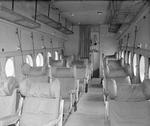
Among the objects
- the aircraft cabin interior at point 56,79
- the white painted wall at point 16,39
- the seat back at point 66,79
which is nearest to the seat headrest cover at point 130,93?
the aircraft cabin interior at point 56,79

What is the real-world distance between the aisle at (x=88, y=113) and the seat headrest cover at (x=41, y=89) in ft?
5.15

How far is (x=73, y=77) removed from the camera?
21.3 feet

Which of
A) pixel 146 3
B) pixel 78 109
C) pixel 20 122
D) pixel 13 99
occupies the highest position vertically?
pixel 146 3

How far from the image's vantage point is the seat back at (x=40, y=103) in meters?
3.70

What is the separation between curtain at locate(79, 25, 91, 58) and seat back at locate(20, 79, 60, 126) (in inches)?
442

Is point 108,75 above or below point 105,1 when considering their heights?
below

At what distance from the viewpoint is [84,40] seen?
49.1 feet

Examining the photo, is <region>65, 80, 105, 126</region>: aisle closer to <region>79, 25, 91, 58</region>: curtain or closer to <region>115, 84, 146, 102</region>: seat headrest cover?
<region>115, 84, 146, 102</region>: seat headrest cover

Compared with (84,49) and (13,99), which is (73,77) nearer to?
(13,99)

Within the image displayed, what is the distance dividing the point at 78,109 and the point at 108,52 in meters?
8.94

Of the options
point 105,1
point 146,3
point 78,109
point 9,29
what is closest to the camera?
point 146,3

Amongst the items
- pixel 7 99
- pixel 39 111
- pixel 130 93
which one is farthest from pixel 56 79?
pixel 130 93

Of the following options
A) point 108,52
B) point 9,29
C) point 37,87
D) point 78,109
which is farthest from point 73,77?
point 108,52

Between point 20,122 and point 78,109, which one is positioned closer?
point 20,122
